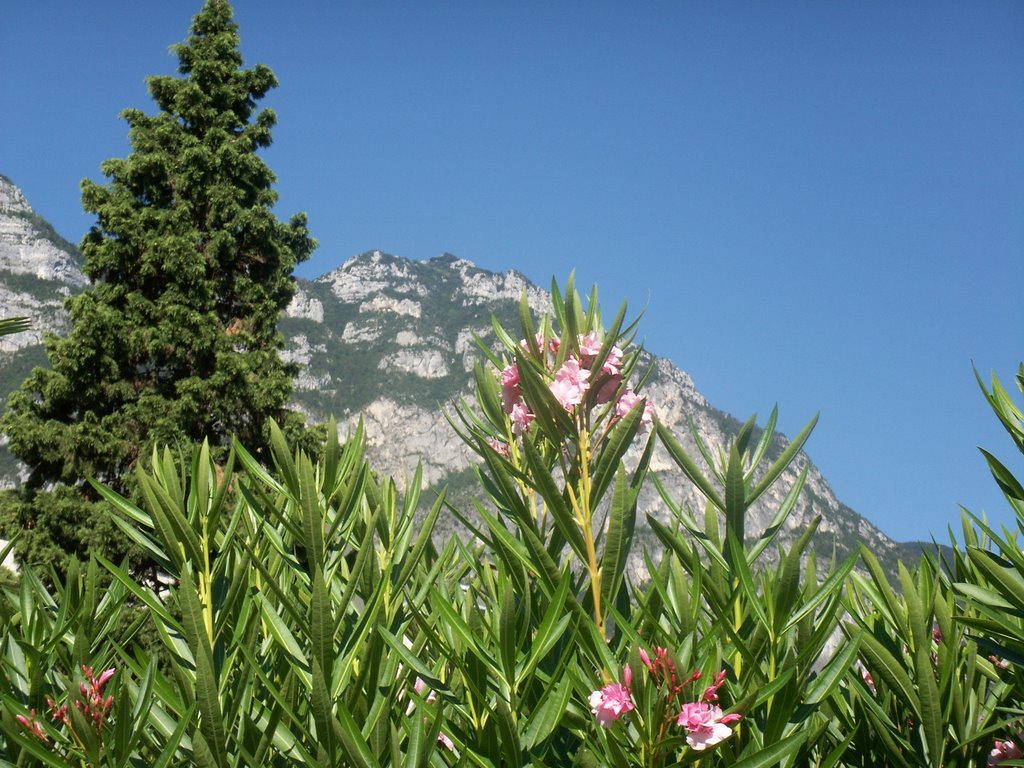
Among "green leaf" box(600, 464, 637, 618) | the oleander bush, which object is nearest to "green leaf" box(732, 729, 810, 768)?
the oleander bush

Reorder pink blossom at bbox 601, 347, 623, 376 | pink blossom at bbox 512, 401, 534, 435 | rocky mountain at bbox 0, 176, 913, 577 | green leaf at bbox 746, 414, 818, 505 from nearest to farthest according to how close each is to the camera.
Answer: green leaf at bbox 746, 414, 818, 505 → pink blossom at bbox 601, 347, 623, 376 → pink blossom at bbox 512, 401, 534, 435 → rocky mountain at bbox 0, 176, 913, 577

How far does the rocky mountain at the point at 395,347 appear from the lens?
109 meters

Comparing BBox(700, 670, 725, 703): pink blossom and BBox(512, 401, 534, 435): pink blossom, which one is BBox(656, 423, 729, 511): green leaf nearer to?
BBox(512, 401, 534, 435): pink blossom

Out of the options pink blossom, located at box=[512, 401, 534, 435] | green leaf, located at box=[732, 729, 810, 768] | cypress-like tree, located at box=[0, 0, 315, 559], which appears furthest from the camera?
cypress-like tree, located at box=[0, 0, 315, 559]

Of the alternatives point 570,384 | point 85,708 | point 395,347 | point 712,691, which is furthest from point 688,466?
point 395,347

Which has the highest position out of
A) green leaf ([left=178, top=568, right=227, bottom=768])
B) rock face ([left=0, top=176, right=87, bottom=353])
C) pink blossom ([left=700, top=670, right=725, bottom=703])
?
rock face ([left=0, top=176, right=87, bottom=353])

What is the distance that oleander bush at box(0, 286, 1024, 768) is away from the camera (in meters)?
1.12

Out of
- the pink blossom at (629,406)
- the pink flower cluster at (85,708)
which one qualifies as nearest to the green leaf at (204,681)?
the pink flower cluster at (85,708)

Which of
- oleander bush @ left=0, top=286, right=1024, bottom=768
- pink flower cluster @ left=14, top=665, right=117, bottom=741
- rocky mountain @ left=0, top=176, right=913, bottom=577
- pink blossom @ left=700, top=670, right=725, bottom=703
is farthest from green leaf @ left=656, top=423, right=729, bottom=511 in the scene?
rocky mountain @ left=0, top=176, right=913, bottom=577

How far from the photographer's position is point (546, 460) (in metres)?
1.70

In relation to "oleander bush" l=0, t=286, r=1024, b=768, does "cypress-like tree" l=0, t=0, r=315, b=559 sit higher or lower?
higher

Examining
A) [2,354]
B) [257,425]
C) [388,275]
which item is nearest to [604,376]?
[257,425]

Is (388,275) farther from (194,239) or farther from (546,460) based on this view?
(546,460)

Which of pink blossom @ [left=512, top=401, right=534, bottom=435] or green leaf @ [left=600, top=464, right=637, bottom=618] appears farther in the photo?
pink blossom @ [left=512, top=401, right=534, bottom=435]
